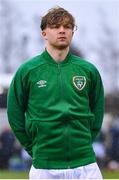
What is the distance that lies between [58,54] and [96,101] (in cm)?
57

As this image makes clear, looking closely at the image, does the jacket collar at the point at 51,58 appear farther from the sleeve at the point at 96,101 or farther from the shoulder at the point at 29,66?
the sleeve at the point at 96,101

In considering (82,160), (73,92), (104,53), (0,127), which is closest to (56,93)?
(73,92)

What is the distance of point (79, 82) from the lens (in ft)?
21.7

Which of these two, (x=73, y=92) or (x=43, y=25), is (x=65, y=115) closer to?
(x=73, y=92)

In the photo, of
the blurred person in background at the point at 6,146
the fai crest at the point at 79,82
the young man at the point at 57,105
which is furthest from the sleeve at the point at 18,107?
the blurred person in background at the point at 6,146

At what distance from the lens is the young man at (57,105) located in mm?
6508

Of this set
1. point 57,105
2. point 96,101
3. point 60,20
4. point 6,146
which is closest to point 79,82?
point 57,105

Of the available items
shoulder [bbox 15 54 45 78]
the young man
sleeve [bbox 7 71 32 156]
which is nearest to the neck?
the young man

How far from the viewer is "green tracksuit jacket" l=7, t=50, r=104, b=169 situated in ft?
21.3

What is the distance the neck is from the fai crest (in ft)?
0.64

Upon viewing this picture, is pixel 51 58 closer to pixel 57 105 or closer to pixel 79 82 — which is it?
pixel 79 82

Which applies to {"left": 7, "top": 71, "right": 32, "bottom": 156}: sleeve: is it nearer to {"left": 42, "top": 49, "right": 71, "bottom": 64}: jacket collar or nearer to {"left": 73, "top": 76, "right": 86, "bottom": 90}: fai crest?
{"left": 42, "top": 49, "right": 71, "bottom": 64}: jacket collar

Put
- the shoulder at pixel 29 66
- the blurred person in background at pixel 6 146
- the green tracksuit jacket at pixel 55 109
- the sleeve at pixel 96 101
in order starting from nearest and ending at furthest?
the green tracksuit jacket at pixel 55 109 < the shoulder at pixel 29 66 < the sleeve at pixel 96 101 < the blurred person in background at pixel 6 146

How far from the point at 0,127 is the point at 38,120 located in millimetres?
13178
